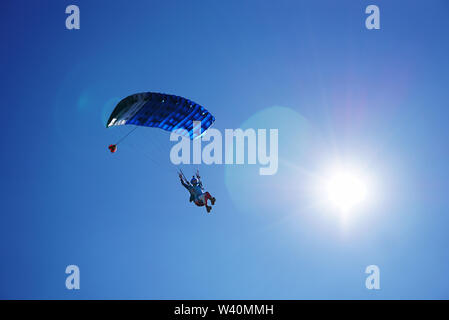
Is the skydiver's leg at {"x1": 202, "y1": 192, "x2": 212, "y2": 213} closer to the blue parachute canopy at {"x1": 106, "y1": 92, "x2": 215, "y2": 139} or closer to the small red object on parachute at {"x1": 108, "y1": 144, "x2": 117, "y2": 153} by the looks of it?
the blue parachute canopy at {"x1": 106, "y1": 92, "x2": 215, "y2": 139}

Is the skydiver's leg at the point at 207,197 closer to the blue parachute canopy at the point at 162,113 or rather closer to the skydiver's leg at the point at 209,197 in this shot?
the skydiver's leg at the point at 209,197

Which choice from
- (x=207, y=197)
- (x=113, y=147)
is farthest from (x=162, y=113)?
(x=207, y=197)

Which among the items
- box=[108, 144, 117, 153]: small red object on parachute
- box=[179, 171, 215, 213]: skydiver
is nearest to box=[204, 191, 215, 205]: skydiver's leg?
box=[179, 171, 215, 213]: skydiver

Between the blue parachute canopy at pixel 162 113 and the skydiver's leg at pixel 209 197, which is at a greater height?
the blue parachute canopy at pixel 162 113

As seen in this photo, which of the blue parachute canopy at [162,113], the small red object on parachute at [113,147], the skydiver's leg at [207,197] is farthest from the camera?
the skydiver's leg at [207,197]

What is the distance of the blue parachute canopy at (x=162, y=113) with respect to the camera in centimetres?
2478

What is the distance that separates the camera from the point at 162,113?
26.0 metres

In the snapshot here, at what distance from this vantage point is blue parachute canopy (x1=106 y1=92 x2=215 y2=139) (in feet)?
81.3

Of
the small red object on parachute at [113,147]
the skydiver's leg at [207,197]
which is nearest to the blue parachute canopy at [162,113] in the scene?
the small red object on parachute at [113,147]

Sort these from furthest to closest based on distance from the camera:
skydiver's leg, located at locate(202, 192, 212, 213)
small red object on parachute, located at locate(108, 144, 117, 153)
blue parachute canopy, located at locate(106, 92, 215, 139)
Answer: skydiver's leg, located at locate(202, 192, 212, 213), small red object on parachute, located at locate(108, 144, 117, 153), blue parachute canopy, located at locate(106, 92, 215, 139)
